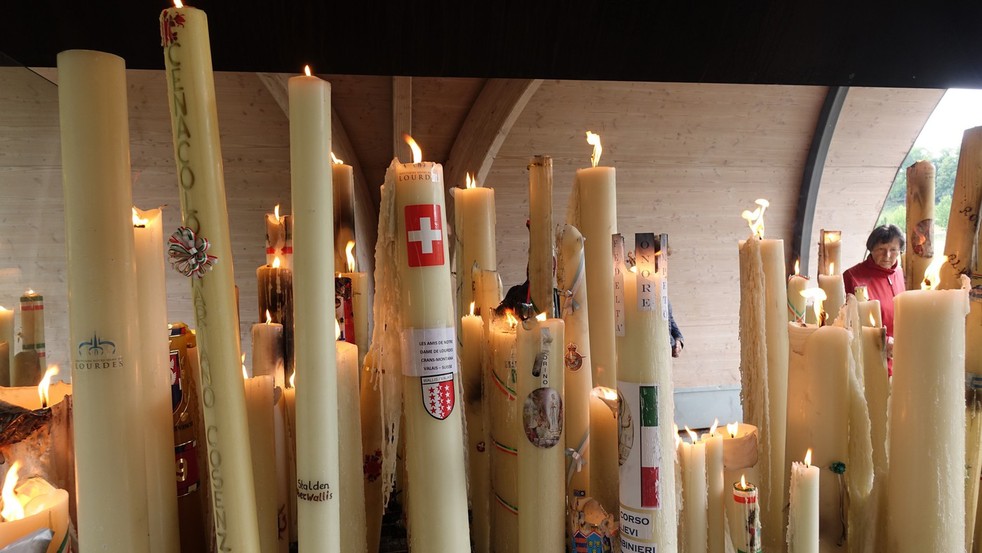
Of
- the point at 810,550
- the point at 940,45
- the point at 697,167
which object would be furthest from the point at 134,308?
the point at 697,167

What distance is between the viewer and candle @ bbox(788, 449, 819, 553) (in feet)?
1.31

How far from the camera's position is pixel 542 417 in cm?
43

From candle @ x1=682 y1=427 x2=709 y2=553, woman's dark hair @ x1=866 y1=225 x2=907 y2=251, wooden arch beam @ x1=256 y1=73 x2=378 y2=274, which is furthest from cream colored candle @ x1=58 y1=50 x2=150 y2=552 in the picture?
wooden arch beam @ x1=256 y1=73 x2=378 y2=274

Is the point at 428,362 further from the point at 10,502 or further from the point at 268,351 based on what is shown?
the point at 10,502

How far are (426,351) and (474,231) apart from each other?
17 cm

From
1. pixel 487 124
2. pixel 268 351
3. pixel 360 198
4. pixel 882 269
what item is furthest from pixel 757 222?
pixel 360 198

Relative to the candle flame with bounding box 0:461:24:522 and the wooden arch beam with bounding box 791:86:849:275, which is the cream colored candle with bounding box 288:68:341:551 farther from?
the wooden arch beam with bounding box 791:86:849:275

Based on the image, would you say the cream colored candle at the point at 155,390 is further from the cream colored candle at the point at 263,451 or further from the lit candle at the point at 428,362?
the lit candle at the point at 428,362

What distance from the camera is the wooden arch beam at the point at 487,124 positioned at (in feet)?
9.68

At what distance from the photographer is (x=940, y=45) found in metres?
0.49

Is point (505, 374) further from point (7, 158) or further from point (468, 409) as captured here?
point (7, 158)

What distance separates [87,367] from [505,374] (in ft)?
0.92

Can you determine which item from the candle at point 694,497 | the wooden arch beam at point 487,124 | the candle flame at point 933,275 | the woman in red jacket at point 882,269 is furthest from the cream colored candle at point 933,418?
the wooden arch beam at point 487,124

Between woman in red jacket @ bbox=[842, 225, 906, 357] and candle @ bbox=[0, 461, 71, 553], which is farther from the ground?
woman in red jacket @ bbox=[842, 225, 906, 357]
